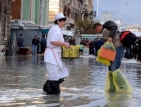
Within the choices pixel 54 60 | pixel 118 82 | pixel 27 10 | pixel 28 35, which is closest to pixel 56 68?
pixel 54 60

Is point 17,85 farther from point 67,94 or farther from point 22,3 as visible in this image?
point 22,3

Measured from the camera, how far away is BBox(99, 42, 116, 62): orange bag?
1037 centimetres

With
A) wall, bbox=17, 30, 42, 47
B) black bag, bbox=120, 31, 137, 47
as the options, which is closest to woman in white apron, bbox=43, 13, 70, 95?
black bag, bbox=120, 31, 137, 47

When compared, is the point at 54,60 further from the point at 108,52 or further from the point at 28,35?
the point at 28,35

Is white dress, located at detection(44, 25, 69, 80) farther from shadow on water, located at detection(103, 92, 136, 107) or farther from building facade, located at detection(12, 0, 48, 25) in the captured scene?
building facade, located at detection(12, 0, 48, 25)

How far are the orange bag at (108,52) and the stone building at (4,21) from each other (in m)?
28.3

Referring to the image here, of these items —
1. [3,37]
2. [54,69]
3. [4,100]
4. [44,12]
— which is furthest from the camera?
[44,12]

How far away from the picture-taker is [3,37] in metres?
39.7

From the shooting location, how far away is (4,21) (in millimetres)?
40312

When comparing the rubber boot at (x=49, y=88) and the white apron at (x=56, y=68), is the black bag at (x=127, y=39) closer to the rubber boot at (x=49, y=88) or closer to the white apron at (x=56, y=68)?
the white apron at (x=56, y=68)

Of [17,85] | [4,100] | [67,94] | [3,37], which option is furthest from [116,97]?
[3,37]

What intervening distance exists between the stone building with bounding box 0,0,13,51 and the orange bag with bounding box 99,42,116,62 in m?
28.3

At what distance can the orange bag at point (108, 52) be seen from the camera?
1037cm

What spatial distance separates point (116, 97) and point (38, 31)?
A: 120 feet
